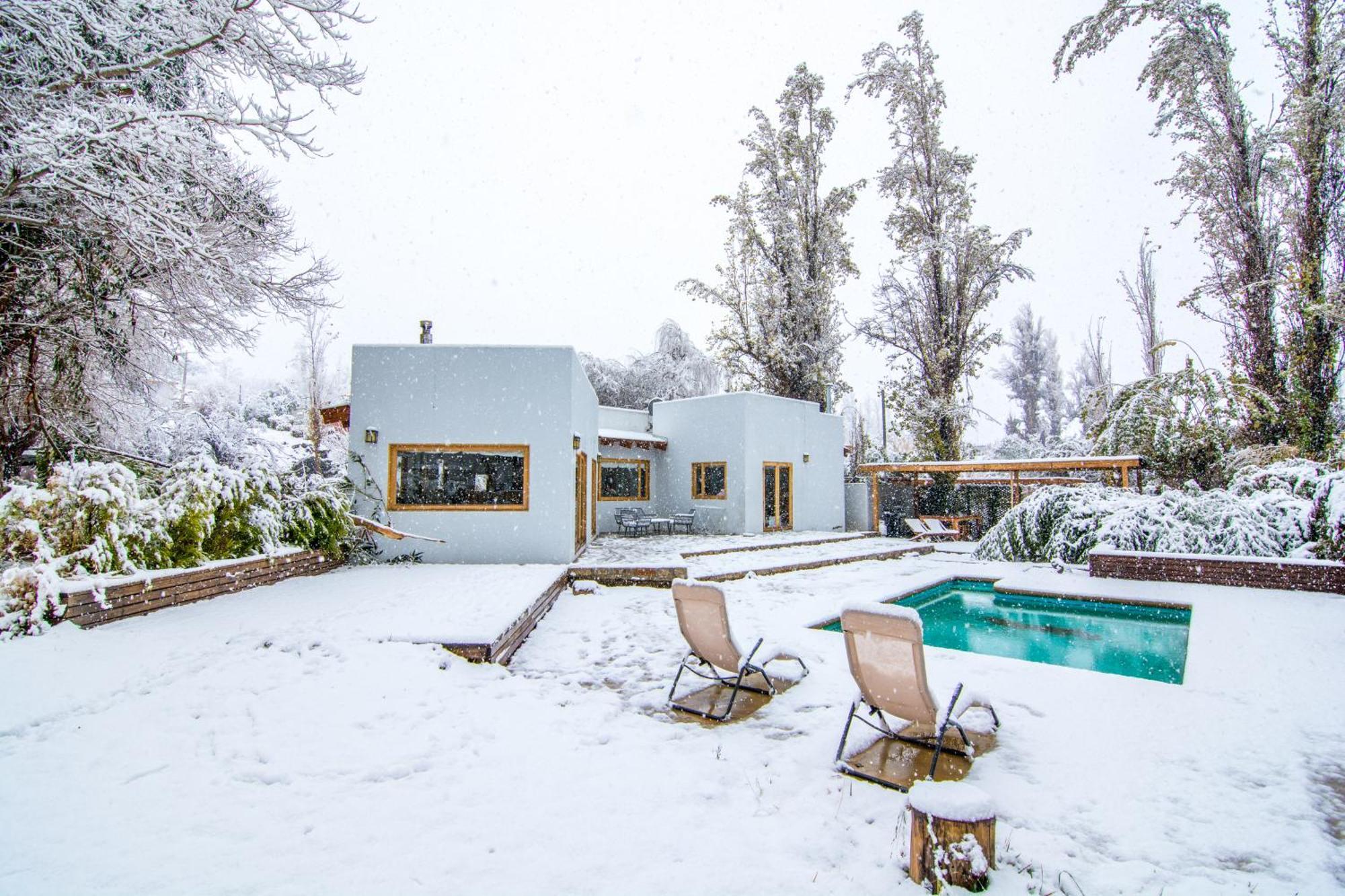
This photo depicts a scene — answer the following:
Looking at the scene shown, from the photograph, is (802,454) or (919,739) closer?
(919,739)

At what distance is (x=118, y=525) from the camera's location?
17.8ft

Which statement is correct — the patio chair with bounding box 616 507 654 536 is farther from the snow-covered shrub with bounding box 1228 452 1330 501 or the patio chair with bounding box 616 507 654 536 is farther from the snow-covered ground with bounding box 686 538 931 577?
the snow-covered shrub with bounding box 1228 452 1330 501

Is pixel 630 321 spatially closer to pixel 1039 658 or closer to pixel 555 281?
pixel 555 281

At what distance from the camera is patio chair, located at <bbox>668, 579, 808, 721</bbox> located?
14.0 feet

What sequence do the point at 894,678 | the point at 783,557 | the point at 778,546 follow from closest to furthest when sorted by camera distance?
the point at 894,678 < the point at 783,557 < the point at 778,546

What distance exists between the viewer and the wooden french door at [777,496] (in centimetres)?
1631

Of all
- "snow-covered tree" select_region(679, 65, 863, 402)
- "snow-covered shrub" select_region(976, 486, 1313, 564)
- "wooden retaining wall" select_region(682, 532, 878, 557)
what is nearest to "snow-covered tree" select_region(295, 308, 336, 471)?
"snow-covered tree" select_region(679, 65, 863, 402)

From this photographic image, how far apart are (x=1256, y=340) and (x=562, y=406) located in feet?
43.8

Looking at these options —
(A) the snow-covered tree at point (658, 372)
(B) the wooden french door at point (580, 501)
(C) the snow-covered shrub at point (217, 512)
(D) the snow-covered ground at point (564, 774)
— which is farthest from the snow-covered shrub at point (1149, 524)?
(A) the snow-covered tree at point (658, 372)

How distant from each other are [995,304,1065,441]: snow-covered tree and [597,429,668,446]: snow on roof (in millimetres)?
21260

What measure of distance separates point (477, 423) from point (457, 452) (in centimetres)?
59

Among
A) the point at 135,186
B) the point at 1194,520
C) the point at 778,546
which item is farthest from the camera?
the point at 778,546

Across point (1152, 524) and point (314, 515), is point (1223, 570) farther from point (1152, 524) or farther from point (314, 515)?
point (314, 515)

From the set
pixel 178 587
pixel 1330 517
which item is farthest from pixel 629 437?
pixel 1330 517
